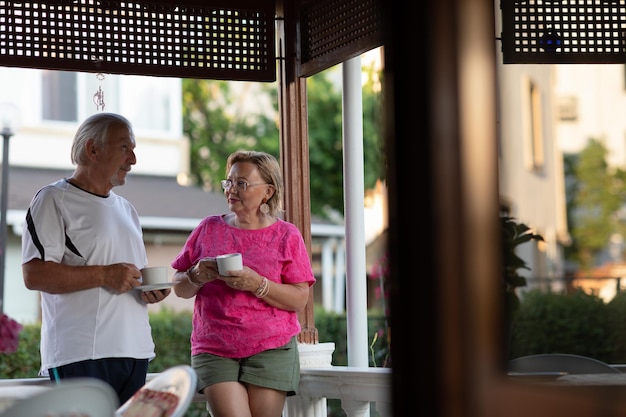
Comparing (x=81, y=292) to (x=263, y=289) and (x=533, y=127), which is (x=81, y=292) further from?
(x=533, y=127)

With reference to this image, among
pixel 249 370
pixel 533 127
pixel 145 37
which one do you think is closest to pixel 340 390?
pixel 249 370

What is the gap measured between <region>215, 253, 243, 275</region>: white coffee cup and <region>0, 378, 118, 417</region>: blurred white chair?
962mm

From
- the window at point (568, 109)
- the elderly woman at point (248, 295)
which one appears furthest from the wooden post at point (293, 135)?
the window at point (568, 109)

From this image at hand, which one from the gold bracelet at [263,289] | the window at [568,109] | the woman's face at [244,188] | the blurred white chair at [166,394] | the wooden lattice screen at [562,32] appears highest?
the window at [568,109]

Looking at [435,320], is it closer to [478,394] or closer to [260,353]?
[478,394]

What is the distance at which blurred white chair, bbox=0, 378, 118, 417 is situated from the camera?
171 cm

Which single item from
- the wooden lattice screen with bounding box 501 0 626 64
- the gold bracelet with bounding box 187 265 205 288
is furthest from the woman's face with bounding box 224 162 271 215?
the wooden lattice screen with bounding box 501 0 626 64

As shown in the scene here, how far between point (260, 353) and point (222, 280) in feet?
0.91

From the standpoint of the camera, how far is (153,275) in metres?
2.84

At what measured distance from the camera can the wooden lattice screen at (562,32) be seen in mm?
3635

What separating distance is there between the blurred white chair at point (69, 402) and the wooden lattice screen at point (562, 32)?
7.69 feet

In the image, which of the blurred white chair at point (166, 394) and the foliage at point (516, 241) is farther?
the foliage at point (516, 241)

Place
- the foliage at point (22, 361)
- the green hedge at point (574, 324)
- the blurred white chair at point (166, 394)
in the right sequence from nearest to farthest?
the blurred white chair at point (166, 394)
the green hedge at point (574, 324)
the foliage at point (22, 361)

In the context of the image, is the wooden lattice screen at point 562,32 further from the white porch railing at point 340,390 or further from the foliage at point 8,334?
the foliage at point 8,334
